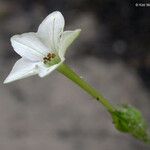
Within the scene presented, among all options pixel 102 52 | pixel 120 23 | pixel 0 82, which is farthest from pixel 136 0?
pixel 0 82

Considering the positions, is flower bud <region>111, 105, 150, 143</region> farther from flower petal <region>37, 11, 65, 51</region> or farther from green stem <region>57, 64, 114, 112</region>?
flower petal <region>37, 11, 65, 51</region>

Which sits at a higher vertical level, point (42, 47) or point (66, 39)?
point (66, 39)

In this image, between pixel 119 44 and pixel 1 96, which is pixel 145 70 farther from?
pixel 1 96

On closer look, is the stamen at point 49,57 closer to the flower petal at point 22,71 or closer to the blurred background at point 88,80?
the flower petal at point 22,71

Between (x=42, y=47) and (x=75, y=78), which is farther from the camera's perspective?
(x=42, y=47)

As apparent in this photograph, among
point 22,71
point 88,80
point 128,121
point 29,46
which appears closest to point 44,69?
point 22,71

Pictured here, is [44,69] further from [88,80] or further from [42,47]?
[88,80]
